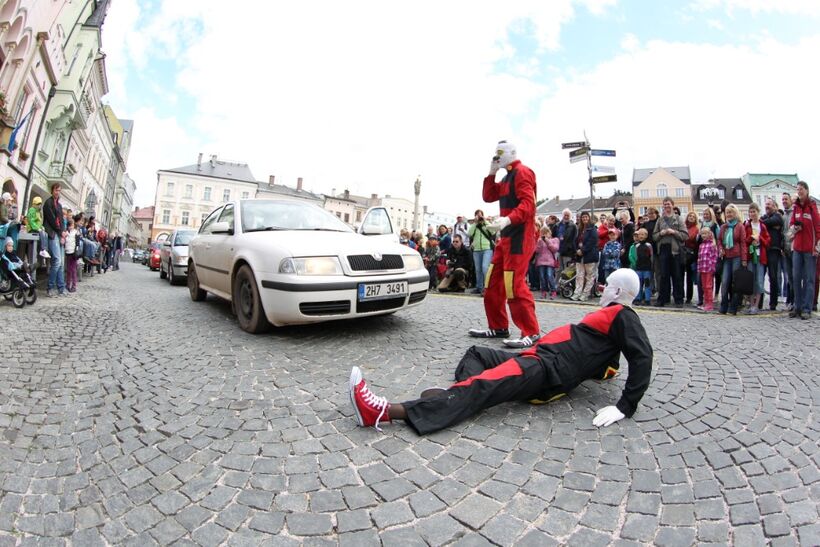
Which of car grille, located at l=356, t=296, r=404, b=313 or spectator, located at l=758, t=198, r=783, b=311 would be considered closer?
car grille, located at l=356, t=296, r=404, b=313

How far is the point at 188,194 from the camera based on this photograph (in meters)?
68.6

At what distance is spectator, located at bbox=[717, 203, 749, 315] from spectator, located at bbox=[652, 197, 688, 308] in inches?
29.4

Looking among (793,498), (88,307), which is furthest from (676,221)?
(88,307)

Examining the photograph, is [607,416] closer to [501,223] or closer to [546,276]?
[501,223]

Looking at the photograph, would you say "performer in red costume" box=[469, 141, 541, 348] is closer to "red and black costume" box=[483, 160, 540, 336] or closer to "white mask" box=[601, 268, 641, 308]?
"red and black costume" box=[483, 160, 540, 336]

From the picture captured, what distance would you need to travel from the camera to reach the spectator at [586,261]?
873cm

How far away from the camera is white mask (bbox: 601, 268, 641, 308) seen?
2742mm

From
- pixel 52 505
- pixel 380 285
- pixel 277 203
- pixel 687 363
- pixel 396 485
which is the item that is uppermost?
pixel 277 203

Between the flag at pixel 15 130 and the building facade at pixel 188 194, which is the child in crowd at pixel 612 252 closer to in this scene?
the flag at pixel 15 130

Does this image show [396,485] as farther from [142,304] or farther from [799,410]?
[142,304]

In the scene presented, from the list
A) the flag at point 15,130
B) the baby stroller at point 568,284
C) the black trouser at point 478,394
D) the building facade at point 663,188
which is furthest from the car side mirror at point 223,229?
the building facade at point 663,188

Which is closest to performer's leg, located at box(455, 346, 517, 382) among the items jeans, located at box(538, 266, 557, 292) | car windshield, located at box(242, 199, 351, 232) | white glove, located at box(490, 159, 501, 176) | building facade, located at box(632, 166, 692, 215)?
white glove, located at box(490, 159, 501, 176)

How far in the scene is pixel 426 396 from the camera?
249 centimetres

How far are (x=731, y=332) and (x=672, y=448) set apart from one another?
11.8 feet
